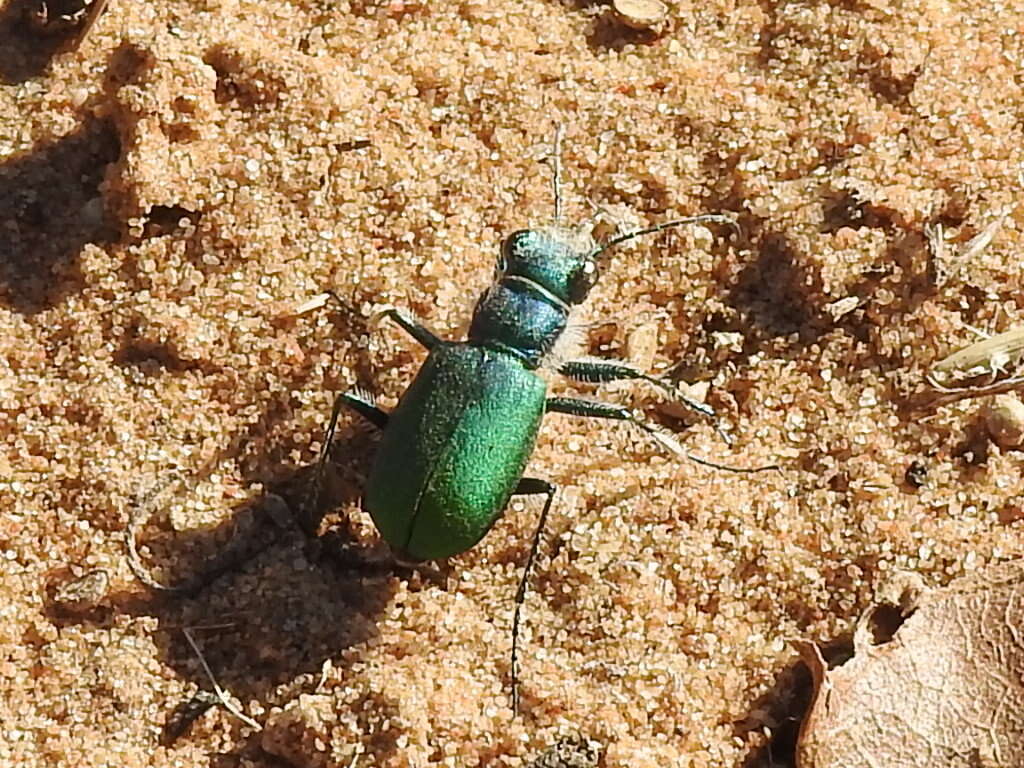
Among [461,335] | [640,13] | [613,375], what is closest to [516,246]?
[461,335]

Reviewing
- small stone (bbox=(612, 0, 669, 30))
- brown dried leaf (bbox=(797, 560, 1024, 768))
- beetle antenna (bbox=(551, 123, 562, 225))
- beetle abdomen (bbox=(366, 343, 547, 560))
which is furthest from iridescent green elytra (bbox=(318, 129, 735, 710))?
small stone (bbox=(612, 0, 669, 30))

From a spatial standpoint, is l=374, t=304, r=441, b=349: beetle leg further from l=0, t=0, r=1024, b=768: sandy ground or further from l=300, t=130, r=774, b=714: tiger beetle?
l=0, t=0, r=1024, b=768: sandy ground

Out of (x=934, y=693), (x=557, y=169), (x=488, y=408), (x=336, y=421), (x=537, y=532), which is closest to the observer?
(x=934, y=693)

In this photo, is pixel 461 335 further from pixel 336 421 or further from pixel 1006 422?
pixel 1006 422

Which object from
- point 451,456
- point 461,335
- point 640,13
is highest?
point 640,13

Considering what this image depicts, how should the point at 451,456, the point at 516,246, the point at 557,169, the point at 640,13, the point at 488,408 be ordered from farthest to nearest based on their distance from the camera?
1. the point at 640,13
2. the point at 557,169
3. the point at 516,246
4. the point at 488,408
5. the point at 451,456

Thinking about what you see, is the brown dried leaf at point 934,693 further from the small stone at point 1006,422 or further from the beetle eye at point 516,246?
the beetle eye at point 516,246
